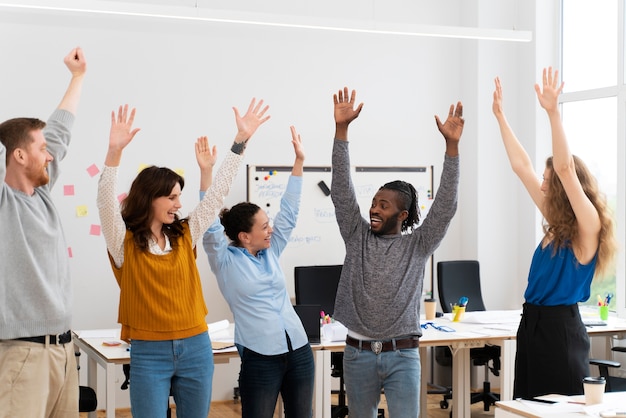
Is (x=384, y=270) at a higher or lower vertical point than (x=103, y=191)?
lower

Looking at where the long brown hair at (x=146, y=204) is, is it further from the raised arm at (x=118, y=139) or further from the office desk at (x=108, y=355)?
the office desk at (x=108, y=355)

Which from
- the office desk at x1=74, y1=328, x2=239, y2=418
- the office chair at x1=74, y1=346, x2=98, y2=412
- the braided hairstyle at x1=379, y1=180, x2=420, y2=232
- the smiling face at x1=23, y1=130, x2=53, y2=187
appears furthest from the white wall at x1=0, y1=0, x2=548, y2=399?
the smiling face at x1=23, y1=130, x2=53, y2=187

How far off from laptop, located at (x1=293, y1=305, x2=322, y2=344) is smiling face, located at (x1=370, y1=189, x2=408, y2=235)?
1266 millimetres

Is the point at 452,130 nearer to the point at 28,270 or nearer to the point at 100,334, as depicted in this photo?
the point at 28,270

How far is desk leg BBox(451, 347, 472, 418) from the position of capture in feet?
17.3

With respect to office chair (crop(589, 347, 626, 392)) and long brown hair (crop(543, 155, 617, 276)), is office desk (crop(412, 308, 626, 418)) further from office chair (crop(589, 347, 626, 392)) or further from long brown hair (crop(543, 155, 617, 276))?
long brown hair (crop(543, 155, 617, 276))

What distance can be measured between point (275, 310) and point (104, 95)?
10.9ft

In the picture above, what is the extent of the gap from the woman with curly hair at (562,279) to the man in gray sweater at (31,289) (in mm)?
1842

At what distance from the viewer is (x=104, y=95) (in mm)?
6234

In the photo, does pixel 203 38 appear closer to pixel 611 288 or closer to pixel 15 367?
pixel 611 288

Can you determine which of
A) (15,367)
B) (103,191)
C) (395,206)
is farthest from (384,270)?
(15,367)

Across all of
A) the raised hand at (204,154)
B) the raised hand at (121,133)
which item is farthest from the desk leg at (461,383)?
the raised hand at (121,133)

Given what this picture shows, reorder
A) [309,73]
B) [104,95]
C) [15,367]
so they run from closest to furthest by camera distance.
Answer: [15,367] < [104,95] < [309,73]

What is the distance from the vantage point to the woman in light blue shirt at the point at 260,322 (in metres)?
3.42
